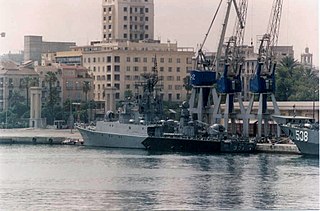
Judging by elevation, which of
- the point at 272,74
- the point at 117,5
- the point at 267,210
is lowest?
the point at 267,210

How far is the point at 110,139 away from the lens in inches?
1842

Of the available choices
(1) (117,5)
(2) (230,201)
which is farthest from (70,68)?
(2) (230,201)

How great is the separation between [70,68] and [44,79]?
6.01ft

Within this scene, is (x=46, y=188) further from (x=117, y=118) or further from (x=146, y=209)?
(x=117, y=118)

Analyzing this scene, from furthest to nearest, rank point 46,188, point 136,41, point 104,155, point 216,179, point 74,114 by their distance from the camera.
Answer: point 136,41 → point 74,114 → point 104,155 → point 216,179 → point 46,188

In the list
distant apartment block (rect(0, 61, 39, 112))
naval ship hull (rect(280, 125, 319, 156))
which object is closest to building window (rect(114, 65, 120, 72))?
distant apartment block (rect(0, 61, 39, 112))

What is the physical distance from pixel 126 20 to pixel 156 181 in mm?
39910

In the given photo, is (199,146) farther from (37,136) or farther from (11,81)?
(11,81)

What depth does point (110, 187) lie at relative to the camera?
28938 mm

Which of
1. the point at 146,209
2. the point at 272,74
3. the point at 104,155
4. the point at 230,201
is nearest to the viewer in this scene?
the point at 146,209

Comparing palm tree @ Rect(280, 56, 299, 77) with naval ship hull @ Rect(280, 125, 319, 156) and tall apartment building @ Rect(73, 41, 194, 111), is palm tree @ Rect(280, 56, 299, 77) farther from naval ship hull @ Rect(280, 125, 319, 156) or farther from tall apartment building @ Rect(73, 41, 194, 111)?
naval ship hull @ Rect(280, 125, 319, 156)

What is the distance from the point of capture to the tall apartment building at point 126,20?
69.6 m

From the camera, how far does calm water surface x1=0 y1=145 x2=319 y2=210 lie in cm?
2580

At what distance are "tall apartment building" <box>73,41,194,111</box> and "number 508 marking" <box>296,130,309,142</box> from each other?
2369cm
